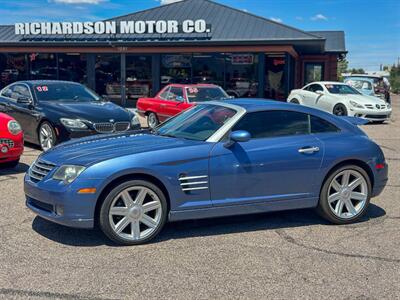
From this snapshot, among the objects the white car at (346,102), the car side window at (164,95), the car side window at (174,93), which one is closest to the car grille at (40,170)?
the car side window at (174,93)

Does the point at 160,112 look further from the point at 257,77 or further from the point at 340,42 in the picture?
the point at 340,42

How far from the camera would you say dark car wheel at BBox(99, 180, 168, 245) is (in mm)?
4527

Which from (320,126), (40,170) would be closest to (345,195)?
(320,126)

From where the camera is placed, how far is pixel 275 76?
22.4 m

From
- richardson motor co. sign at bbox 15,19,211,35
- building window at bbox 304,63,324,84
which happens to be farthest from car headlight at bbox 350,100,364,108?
building window at bbox 304,63,324,84

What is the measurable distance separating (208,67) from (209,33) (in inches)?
66.4

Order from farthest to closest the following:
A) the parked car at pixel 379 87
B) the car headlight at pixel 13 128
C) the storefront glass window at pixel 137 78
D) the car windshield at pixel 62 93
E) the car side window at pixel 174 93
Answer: the parked car at pixel 379 87, the storefront glass window at pixel 137 78, the car side window at pixel 174 93, the car windshield at pixel 62 93, the car headlight at pixel 13 128

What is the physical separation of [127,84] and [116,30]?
2625 millimetres

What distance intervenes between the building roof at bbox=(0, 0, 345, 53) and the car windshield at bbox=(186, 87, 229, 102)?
7262 millimetres

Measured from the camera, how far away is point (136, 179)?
459 centimetres

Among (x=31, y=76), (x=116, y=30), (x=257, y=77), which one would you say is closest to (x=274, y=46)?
(x=257, y=77)

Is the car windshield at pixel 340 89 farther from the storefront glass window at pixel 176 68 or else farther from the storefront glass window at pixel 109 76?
the storefront glass window at pixel 109 76

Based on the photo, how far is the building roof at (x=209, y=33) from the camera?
67.8 feet

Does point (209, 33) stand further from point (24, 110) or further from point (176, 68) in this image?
point (24, 110)
